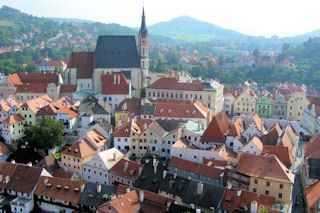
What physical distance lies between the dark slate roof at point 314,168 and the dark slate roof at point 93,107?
35.7 m

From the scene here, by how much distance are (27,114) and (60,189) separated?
22.6 meters

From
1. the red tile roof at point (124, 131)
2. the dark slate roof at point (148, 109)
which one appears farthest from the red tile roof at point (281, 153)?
the dark slate roof at point (148, 109)

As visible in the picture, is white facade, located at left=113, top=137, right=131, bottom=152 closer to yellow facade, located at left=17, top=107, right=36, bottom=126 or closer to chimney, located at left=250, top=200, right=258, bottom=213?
yellow facade, located at left=17, top=107, right=36, bottom=126

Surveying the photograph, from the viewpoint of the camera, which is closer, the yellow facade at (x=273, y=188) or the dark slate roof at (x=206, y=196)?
the dark slate roof at (x=206, y=196)

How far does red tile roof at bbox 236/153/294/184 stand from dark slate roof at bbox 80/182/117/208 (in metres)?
16.3

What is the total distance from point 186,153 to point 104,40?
45294mm

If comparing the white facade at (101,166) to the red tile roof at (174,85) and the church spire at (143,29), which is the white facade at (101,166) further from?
the church spire at (143,29)

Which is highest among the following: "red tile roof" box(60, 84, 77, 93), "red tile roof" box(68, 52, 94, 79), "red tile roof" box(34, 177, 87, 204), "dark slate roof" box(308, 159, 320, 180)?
"red tile roof" box(68, 52, 94, 79)

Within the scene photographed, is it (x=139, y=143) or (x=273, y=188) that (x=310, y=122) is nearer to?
(x=273, y=188)

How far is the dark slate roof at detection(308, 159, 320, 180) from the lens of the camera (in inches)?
1904

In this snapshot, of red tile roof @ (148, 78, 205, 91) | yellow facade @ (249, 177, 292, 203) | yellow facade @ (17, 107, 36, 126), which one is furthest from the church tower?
yellow facade @ (249, 177, 292, 203)

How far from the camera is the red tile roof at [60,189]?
44.3 meters

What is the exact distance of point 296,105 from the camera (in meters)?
85.4

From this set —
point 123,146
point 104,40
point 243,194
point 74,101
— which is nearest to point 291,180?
point 243,194
